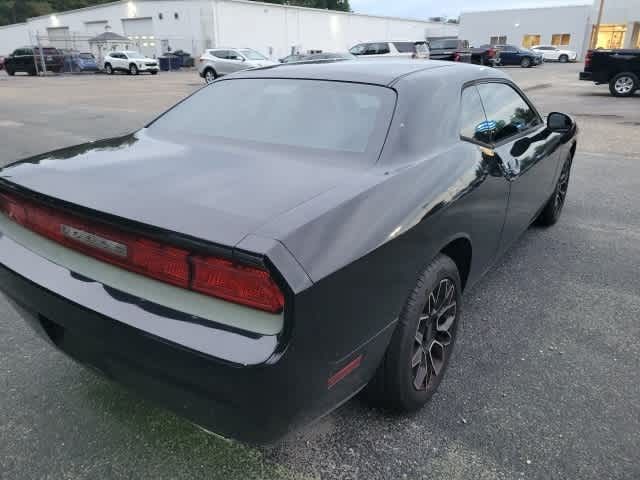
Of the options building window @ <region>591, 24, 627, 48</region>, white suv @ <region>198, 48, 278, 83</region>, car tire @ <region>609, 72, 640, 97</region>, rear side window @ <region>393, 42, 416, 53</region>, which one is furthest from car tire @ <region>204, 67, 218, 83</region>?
building window @ <region>591, 24, 627, 48</region>

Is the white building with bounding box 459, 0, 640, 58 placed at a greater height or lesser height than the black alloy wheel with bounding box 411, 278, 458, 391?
greater

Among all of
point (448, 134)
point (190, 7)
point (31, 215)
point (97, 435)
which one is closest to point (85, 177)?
point (31, 215)

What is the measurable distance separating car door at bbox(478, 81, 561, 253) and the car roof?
0.27 m

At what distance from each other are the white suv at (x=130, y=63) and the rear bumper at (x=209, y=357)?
35128 millimetres

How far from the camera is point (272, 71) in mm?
2982

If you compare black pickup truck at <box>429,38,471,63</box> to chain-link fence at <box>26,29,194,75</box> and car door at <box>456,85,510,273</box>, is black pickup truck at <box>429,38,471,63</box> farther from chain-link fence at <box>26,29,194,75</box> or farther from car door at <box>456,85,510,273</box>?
car door at <box>456,85,510,273</box>

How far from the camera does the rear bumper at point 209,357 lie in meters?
1.43

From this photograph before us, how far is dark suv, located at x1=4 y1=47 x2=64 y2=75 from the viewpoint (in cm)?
3219

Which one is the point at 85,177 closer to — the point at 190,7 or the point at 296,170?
the point at 296,170

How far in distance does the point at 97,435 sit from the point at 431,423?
4.66 feet

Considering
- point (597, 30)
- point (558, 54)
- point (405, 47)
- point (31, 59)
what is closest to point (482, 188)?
point (405, 47)

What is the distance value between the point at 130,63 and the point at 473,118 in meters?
34.9

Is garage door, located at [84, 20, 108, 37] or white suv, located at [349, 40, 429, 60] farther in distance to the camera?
garage door, located at [84, 20, 108, 37]

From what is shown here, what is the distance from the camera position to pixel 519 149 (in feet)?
10.3
